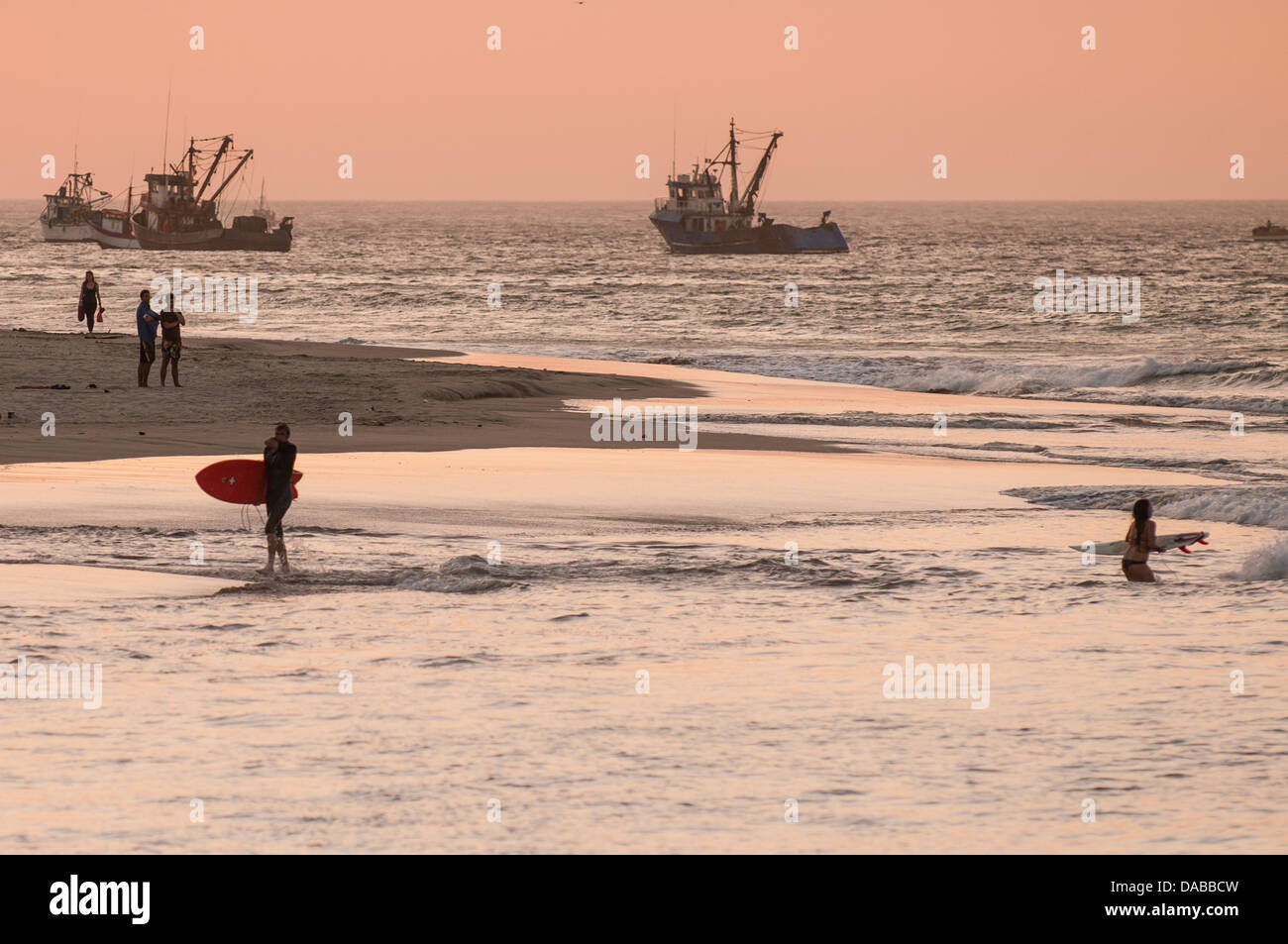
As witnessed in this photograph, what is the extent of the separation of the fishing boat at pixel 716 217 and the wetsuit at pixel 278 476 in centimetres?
11672

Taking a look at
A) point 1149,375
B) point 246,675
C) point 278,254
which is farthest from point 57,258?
point 246,675

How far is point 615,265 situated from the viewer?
11688cm

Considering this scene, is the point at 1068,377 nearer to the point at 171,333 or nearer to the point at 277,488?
the point at 171,333

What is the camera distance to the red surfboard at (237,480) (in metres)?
15.0

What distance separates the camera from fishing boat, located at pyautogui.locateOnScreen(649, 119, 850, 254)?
13038cm

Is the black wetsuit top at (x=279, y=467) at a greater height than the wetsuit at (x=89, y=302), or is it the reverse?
the wetsuit at (x=89, y=302)

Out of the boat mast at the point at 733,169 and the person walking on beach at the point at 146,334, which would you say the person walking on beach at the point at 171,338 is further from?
the boat mast at the point at 733,169

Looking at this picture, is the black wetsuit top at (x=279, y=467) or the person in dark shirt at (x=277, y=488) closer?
the person in dark shirt at (x=277, y=488)

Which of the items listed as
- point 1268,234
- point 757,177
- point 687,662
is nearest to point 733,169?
point 757,177

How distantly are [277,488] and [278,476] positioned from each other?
0.15 m

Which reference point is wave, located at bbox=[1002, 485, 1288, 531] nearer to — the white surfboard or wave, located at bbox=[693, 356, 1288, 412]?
the white surfboard

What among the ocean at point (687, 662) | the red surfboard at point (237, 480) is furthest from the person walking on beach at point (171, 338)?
the red surfboard at point (237, 480)

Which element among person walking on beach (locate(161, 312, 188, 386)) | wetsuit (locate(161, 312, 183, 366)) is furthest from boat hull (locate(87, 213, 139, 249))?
wetsuit (locate(161, 312, 183, 366))
